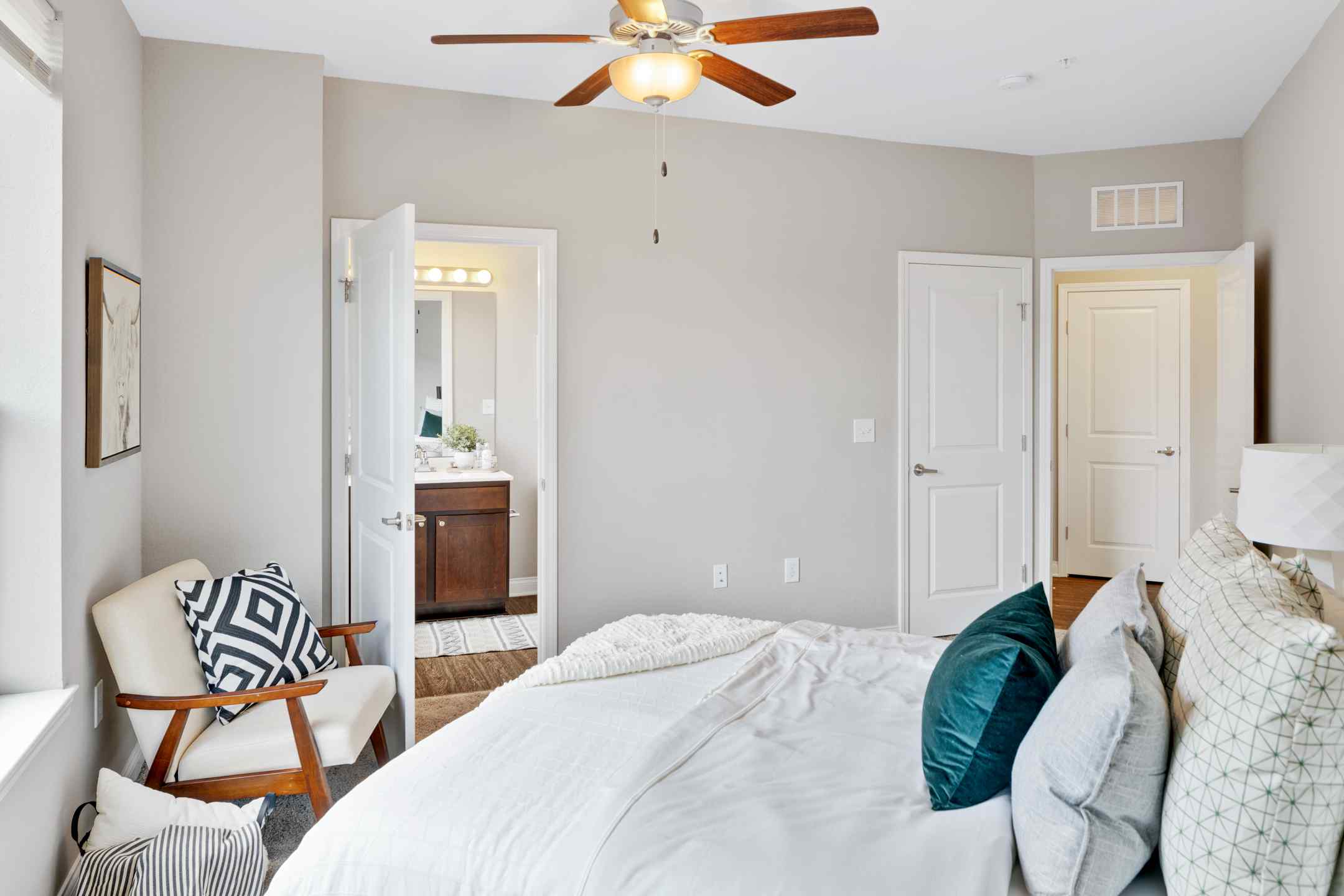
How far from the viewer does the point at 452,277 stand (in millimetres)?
5887

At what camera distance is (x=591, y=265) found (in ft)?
13.3

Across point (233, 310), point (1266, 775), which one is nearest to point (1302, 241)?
point (1266, 775)

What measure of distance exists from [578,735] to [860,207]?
340cm

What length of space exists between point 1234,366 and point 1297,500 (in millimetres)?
1819

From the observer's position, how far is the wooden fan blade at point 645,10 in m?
2.28

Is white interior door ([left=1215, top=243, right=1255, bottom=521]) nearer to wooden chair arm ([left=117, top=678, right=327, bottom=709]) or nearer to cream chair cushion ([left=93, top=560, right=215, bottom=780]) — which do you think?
wooden chair arm ([left=117, top=678, right=327, bottom=709])

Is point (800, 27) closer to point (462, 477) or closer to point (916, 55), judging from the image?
point (916, 55)

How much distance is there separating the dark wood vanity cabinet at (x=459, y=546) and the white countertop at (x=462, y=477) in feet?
0.08

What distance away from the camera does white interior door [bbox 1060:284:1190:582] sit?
5953mm

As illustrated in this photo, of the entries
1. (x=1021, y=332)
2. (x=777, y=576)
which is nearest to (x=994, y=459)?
(x=1021, y=332)

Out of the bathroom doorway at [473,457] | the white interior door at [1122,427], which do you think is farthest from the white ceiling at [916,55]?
the white interior door at [1122,427]

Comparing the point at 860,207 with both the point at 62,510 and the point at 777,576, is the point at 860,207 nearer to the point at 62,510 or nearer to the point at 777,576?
the point at 777,576

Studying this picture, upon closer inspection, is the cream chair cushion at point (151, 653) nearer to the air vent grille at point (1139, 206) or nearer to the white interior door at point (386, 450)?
the white interior door at point (386, 450)

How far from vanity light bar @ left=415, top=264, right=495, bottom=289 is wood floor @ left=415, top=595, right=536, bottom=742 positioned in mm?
2511
